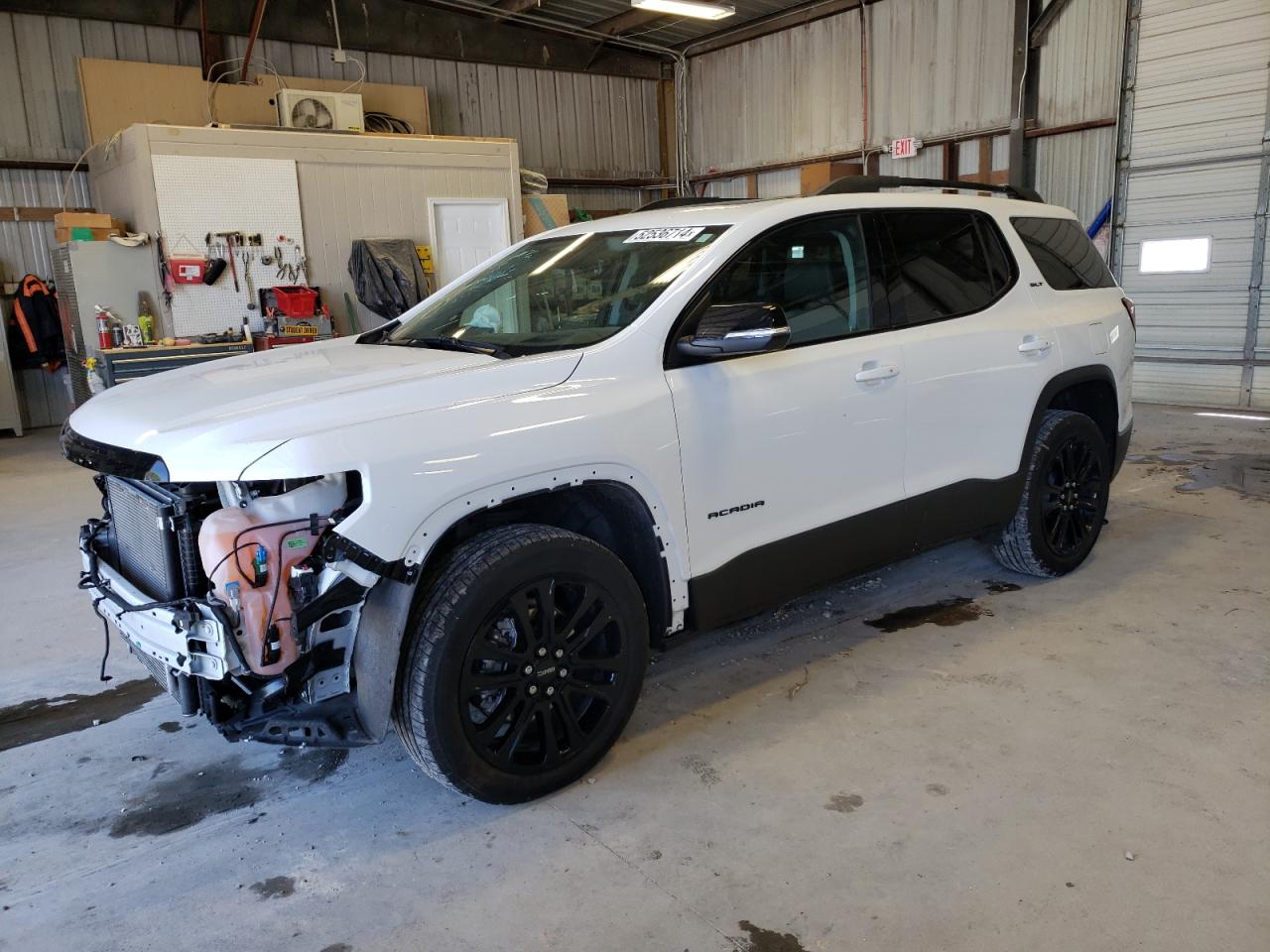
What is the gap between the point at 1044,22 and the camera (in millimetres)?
10250

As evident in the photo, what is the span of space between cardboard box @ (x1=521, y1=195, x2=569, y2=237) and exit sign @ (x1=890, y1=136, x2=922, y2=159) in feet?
14.0

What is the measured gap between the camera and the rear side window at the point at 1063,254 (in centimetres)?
397

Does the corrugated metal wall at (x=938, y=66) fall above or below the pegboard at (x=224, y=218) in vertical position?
above

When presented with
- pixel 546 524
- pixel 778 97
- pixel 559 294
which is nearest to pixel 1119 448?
pixel 559 294

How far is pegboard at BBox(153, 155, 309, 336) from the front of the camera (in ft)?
28.7

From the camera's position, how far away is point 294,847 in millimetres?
2428

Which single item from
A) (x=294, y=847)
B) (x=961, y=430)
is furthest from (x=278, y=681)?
(x=961, y=430)

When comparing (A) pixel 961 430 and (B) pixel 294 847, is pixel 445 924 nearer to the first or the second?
(B) pixel 294 847

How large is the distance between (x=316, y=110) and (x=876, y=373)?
8881mm

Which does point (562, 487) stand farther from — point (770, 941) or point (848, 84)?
point (848, 84)

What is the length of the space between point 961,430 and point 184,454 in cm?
264

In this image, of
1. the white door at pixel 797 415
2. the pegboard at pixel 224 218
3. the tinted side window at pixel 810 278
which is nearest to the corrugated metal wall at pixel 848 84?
the pegboard at pixel 224 218

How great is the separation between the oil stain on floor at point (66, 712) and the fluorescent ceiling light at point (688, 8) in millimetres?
9637

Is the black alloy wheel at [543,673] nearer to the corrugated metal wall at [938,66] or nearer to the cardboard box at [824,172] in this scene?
the corrugated metal wall at [938,66]
